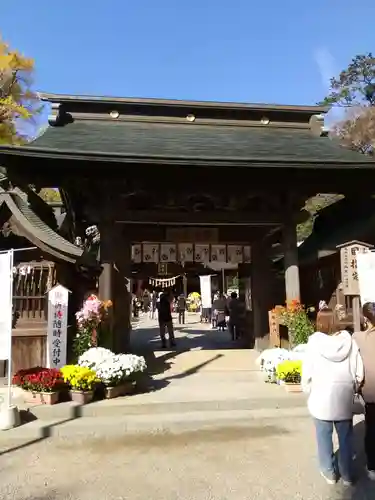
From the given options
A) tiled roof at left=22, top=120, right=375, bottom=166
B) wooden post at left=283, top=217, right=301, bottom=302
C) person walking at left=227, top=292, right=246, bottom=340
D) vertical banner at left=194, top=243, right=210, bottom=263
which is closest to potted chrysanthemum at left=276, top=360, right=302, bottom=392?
wooden post at left=283, top=217, right=301, bottom=302

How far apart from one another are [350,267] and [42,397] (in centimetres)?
609

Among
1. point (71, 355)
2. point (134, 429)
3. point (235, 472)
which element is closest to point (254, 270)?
point (71, 355)

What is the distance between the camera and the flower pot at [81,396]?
721 cm

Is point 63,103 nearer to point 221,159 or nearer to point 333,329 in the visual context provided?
point 221,159

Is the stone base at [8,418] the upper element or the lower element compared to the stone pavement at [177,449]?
upper

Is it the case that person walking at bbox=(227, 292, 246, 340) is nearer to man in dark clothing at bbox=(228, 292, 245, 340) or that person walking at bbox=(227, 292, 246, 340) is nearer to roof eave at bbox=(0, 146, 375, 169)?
man in dark clothing at bbox=(228, 292, 245, 340)

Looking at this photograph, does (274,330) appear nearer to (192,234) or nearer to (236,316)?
(192,234)

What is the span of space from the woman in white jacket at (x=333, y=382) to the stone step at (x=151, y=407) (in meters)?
2.98

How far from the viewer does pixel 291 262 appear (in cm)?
1023

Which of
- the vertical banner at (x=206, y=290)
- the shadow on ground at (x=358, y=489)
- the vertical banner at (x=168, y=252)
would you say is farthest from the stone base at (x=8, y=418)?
the vertical banner at (x=206, y=290)

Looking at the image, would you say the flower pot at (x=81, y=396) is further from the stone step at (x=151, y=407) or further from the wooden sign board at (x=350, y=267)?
the wooden sign board at (x=350, y=267)

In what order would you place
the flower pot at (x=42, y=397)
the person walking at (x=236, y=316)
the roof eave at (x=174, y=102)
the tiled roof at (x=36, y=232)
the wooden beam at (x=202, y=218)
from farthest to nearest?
1. the person walking at (x=236, y=316)
2. the roof eave at (x=174, y=102)
3. the wooden beam at (x=202, y=218)
4. the tiled roof at (x=36, y=232)
5. the flower pot at (x=42, y=397)

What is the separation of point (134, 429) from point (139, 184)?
560 cm

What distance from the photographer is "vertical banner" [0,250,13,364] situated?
6.38 metres
